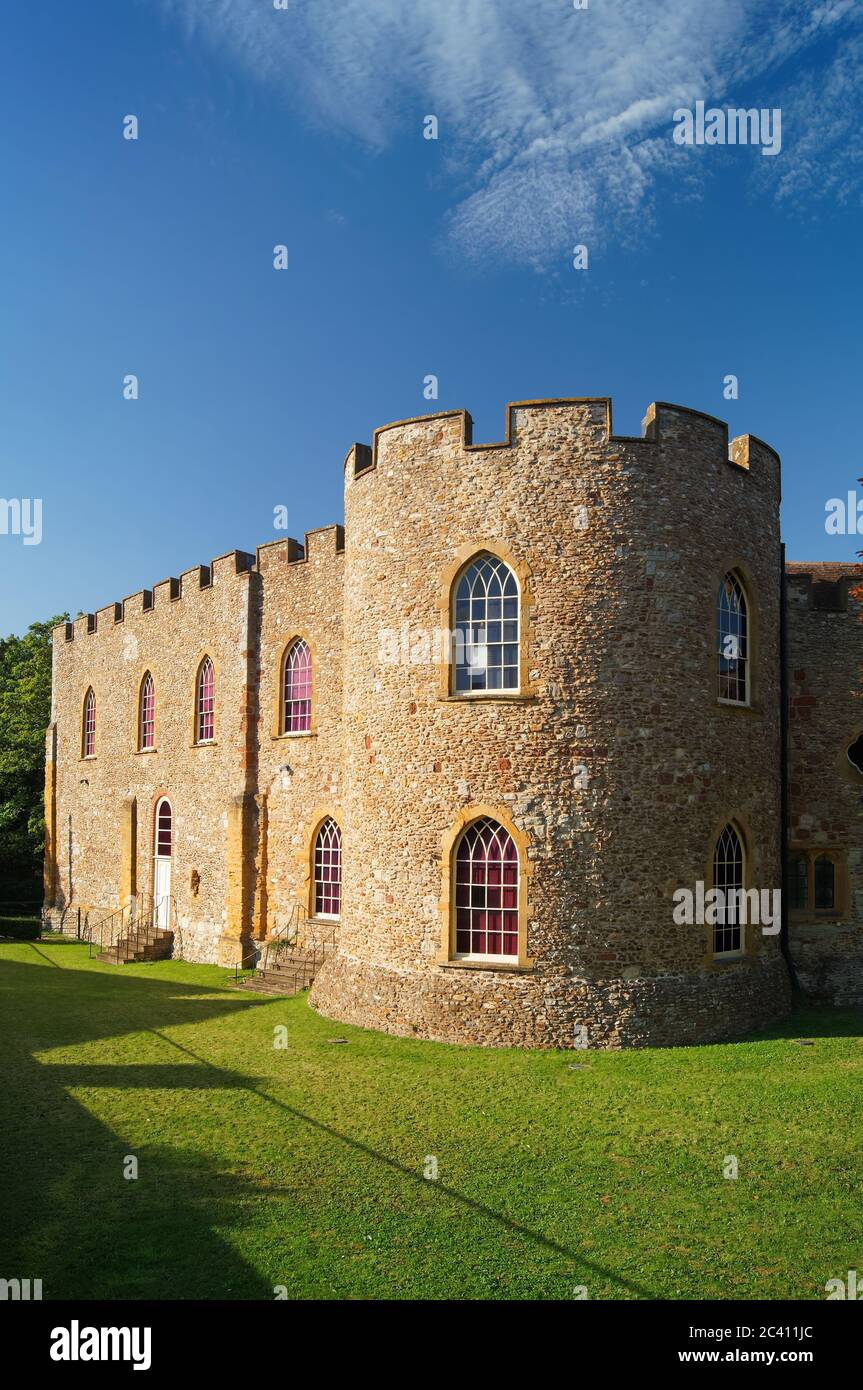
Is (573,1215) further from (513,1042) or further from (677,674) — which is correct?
(677,674)

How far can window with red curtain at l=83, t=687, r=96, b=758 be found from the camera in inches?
1235

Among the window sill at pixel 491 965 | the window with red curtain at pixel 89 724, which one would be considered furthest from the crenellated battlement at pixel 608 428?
the window with red curtain at pixel 89 724

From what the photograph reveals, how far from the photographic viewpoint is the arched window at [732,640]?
51.1ft

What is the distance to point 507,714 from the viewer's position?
48.0ft

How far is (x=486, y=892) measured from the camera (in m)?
14.6

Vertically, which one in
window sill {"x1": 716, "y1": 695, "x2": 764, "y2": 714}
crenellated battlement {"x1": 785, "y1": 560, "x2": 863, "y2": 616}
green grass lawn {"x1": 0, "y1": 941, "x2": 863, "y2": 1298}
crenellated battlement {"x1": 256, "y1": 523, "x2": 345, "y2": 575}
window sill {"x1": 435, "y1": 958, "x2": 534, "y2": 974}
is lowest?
green grass lawn {"x1": 0, "y1": 941, "x2": 863, "y2": 1298}

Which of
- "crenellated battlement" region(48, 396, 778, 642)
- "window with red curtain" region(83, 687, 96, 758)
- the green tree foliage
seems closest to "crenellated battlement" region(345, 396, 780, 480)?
"crenellated battlement" region(48, 396, 778, 642)

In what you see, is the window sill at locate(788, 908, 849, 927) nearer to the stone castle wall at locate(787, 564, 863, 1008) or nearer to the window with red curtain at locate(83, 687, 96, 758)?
the stone castle wall at locate(787, 564, 863, 1008)

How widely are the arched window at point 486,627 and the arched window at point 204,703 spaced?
11.2m

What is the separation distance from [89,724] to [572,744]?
22.5 metres

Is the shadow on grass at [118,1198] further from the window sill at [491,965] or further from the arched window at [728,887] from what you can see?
the arched window at [728,887]

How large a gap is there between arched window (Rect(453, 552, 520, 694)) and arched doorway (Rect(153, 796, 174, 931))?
13.7 meters

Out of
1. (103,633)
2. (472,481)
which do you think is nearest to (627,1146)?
(472,481)

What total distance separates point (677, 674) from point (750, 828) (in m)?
3.09
